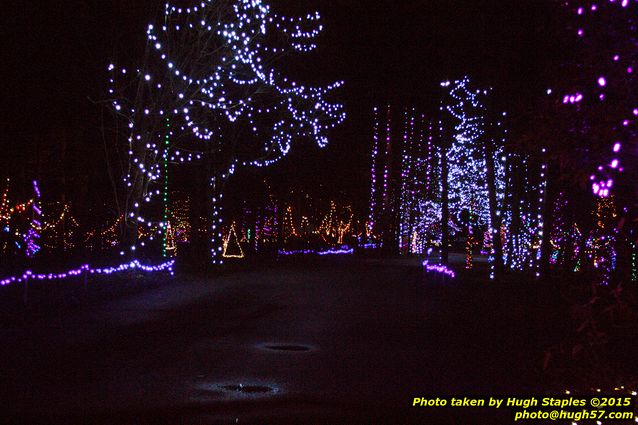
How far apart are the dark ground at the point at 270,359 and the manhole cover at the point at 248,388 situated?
11mm

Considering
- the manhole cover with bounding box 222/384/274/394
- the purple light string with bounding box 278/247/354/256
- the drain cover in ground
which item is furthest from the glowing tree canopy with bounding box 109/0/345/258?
the purple light string with bounding box 278/247/354/256

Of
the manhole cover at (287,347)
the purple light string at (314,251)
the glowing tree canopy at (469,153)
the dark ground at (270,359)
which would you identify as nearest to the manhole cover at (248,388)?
the dark ground at (270,359)

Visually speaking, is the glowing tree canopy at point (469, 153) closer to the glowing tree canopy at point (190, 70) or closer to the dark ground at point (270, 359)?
the glowing tree canopy at point (190, 70)

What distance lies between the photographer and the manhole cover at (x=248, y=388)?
7.79 metres

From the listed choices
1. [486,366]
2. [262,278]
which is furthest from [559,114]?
[262,278]

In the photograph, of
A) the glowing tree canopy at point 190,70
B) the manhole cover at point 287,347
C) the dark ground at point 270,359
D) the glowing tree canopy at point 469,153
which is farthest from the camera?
the glowing tree canopy at point 469,153

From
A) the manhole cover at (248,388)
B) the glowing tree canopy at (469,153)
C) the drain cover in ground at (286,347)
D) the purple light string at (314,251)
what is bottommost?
the manhole cover at (248,388)

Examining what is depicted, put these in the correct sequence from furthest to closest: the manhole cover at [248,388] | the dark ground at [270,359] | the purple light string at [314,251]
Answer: the purple light string at [314,251] → the manhole cover at [248,388] → the dark ground at [270,359]

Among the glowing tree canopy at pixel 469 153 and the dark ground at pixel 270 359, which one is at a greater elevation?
the glowing tree canopy at pixel 469 153

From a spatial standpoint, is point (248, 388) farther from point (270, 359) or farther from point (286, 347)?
point (286, 347)

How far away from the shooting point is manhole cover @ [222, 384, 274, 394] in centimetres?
779

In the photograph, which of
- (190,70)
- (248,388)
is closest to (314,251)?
(190,70)

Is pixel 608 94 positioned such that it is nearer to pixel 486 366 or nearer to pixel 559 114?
pixel 559 114

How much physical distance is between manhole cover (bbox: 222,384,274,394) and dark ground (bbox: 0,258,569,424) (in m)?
0.01
